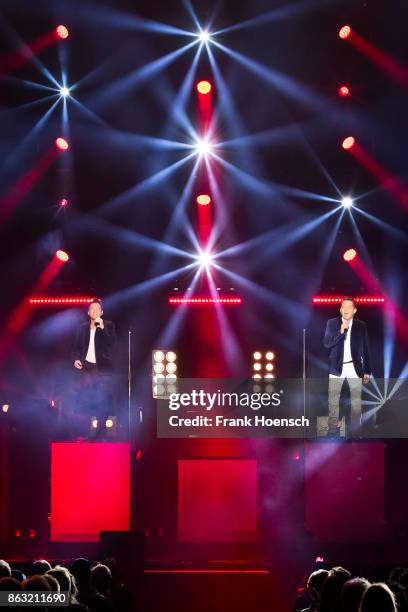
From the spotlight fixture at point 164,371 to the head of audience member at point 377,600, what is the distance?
6.87 meters

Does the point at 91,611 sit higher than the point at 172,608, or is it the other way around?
the point at 91,611

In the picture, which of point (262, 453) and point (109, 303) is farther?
point (109, 303)

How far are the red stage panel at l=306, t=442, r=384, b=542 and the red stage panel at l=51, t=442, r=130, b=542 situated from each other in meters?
2.07

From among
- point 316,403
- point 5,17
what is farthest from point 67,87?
point 316,403

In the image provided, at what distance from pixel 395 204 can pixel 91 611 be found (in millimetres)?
6939

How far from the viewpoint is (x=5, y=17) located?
372 inches

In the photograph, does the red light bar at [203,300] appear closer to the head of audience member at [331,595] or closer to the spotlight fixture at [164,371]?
the spotlight fixture at [164,371]

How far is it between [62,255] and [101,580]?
5.90m

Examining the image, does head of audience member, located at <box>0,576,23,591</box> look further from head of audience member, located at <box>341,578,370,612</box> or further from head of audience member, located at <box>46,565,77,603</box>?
head of audience member, located at <box>341,578,370,612</box>

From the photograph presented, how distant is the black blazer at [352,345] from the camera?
415 inches

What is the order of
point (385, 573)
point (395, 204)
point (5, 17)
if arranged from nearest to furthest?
point (385, 573), point (5, 17), point (395, 204)

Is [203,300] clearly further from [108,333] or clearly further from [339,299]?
[339,299]

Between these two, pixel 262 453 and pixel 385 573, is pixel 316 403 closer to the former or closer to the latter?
pixel 262 453

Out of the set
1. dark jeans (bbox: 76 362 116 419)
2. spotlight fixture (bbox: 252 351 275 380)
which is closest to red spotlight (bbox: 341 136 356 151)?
spotlight fixture (bbox: 252 351 275 380)
